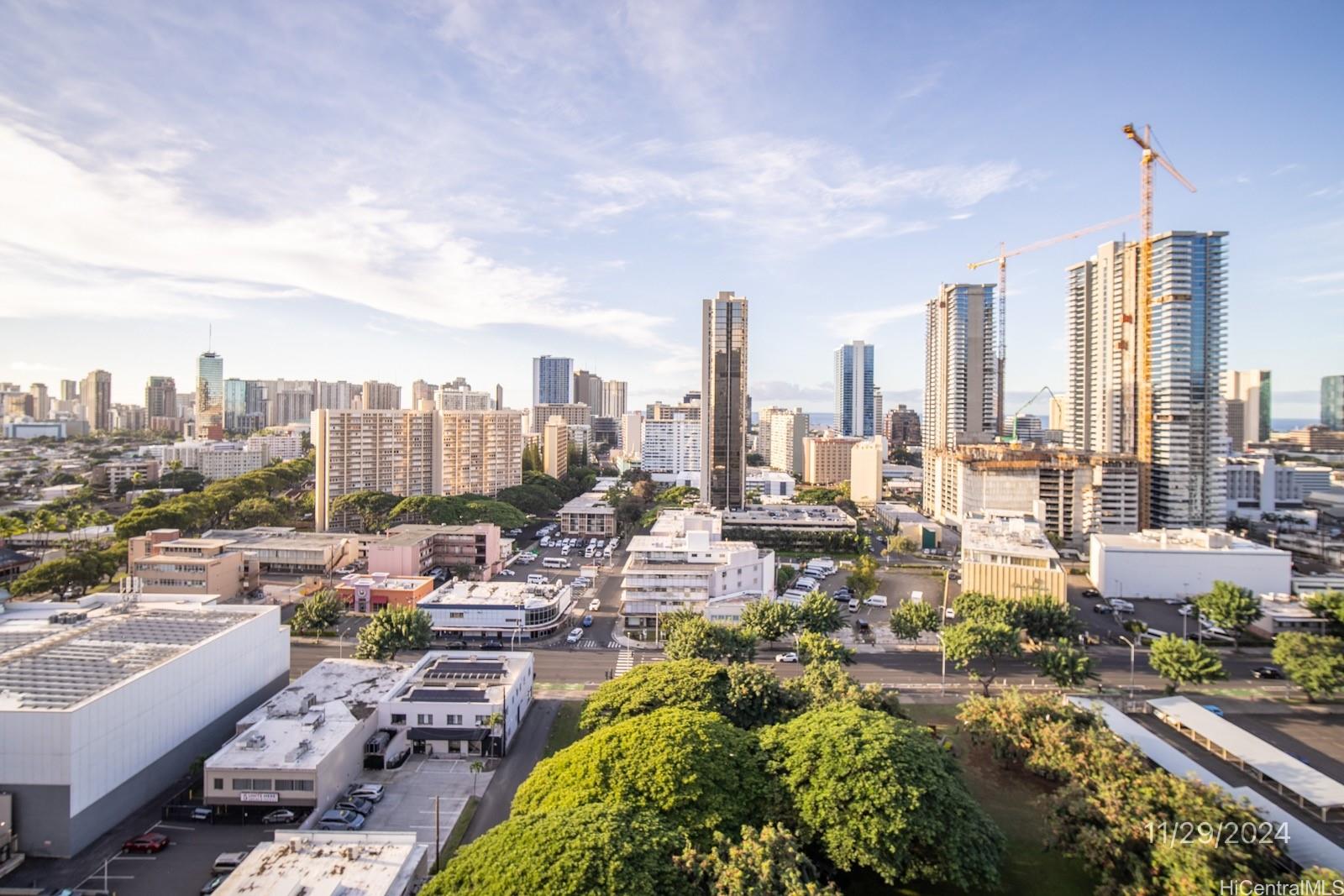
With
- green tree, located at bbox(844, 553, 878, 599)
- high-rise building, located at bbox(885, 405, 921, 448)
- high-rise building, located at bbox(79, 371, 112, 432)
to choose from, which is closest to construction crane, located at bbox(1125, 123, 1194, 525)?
green tree, located at bbox(844, 553, 878, 599)

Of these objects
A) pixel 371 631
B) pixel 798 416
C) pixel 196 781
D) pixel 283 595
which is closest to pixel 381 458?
pixel 283 595

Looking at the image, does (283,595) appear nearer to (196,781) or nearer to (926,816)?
(196,781)

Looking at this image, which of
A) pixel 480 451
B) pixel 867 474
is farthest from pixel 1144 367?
pixel 480 451

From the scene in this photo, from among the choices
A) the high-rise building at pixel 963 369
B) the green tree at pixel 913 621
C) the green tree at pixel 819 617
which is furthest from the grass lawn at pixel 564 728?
the high-rise building at pixel 963 369

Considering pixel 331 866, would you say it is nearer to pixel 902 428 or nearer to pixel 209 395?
pixel 902 428

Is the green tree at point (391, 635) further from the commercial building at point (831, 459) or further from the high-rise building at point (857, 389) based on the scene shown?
the high-rise building at point (857, 389)

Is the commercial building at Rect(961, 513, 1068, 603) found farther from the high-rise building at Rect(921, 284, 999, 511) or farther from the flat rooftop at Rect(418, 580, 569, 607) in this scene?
the high-rise building at Rect(921, 284, 999, 511)
